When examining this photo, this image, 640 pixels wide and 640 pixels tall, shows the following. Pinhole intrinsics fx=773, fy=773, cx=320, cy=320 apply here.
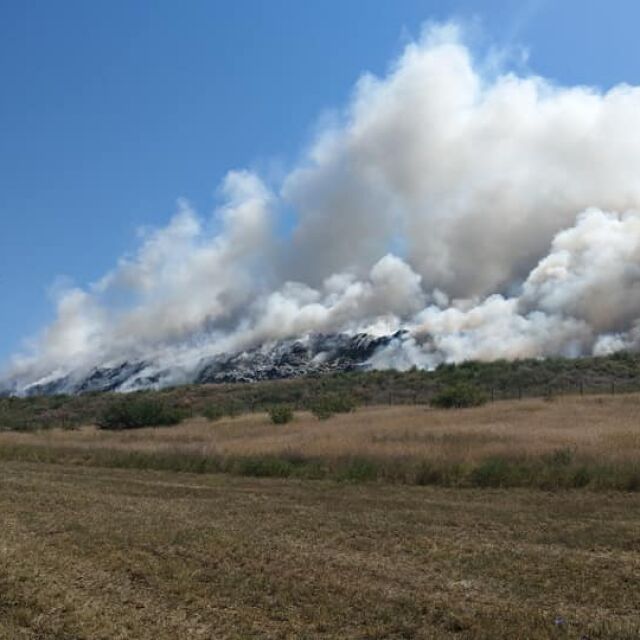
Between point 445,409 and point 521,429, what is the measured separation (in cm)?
1571

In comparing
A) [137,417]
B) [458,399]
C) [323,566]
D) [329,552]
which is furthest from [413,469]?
[137,417]

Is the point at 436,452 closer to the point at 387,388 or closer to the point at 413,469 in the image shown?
the point at 413,469

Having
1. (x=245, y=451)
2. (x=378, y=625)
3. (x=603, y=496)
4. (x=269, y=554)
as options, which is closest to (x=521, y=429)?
(x=245, y=451)

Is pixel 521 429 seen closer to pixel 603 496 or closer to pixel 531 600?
pixel 603 496

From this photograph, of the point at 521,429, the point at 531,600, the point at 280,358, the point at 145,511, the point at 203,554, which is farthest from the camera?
the point at 280,358

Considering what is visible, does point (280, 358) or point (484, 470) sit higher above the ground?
point (280, 358)

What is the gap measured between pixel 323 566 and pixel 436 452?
11.5 metres

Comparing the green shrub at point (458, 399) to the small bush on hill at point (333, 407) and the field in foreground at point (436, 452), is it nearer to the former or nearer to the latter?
the small bush on hill at point (333, 407)

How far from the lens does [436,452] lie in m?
21.1

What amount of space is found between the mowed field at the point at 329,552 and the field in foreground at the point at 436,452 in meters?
0.14

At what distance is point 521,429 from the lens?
28.4 metres

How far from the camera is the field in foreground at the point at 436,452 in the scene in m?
18.0

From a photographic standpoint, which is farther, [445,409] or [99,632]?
[445,409]

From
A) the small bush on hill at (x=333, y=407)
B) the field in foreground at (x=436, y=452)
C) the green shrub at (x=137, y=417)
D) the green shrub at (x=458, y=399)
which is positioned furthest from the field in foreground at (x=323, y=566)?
the green shrub at (x=137, y=417)
